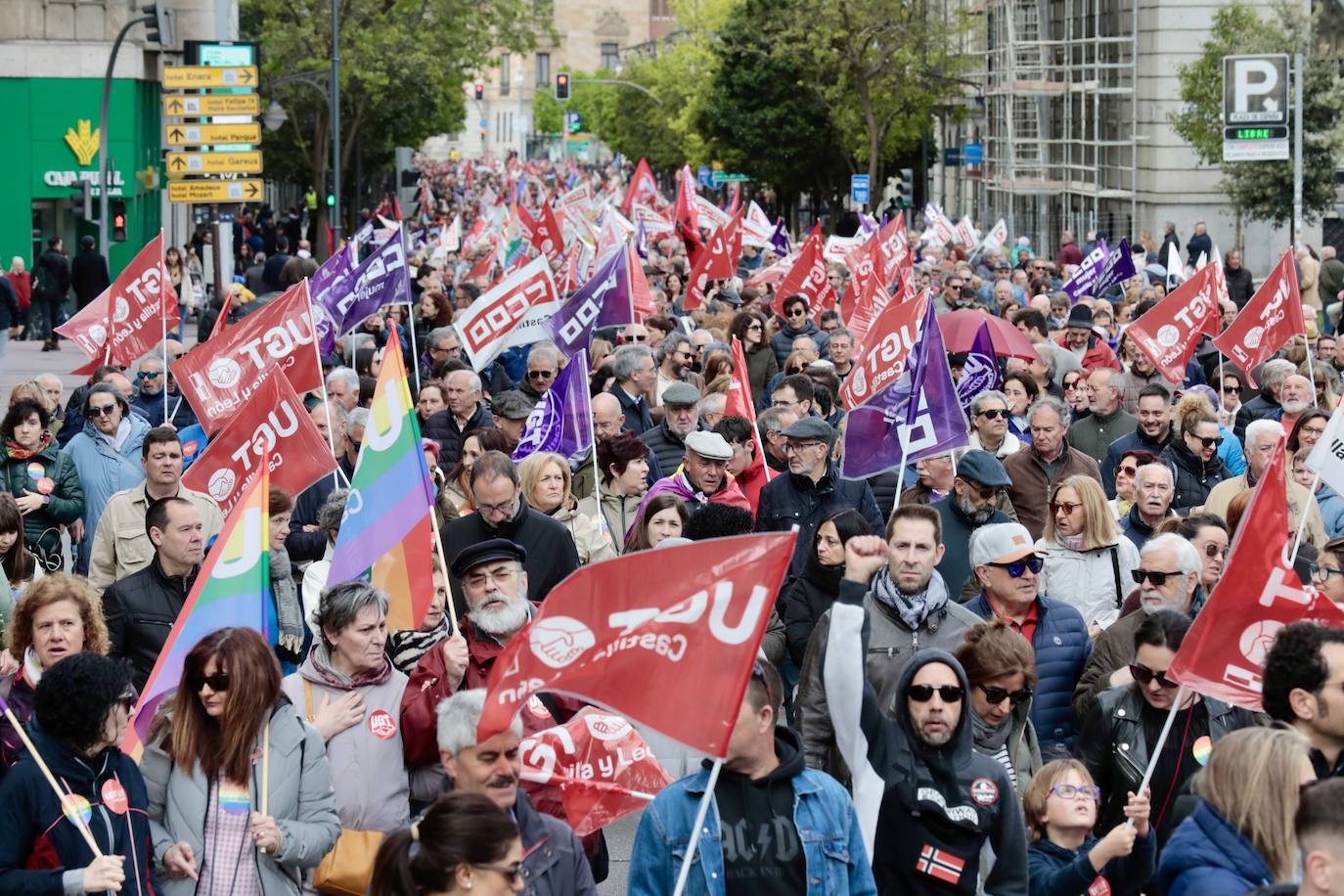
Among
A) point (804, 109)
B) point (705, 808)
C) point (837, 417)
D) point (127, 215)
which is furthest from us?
point (804, 109)

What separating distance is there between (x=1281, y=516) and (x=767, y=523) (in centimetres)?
344

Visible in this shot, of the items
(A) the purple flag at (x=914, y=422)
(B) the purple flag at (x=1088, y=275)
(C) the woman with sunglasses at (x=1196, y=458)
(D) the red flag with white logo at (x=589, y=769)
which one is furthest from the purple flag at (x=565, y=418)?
(B) the purple flag at (x=1088, y=275)

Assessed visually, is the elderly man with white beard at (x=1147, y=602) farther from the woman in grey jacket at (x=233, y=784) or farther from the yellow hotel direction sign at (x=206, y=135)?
the yellow hotel direction sign at (x=206, y=135)

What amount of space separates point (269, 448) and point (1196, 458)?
4837 millimetres

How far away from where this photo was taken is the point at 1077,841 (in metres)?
→ 6.31

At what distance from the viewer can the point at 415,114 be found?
5897cm

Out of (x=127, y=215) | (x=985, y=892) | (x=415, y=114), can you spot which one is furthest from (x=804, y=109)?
(x=985, y=892)

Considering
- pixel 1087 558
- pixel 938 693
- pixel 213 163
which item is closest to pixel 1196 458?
pixel 1087 558

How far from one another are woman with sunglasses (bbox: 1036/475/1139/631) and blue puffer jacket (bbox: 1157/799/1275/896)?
3623mm

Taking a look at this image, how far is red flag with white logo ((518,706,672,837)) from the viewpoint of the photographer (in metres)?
6.55

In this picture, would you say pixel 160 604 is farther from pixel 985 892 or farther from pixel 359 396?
pixel 359 396

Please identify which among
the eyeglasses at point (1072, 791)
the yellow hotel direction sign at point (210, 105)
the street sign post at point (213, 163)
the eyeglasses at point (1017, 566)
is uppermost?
the yellow hotel direction sign at point (210, 105)

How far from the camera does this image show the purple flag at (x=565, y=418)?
1163 centimetres

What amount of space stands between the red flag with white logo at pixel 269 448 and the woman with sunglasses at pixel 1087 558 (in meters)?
3.34
